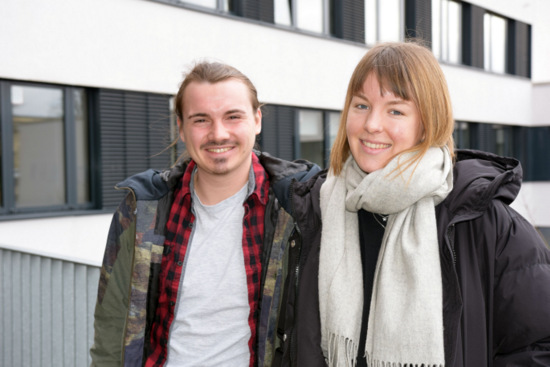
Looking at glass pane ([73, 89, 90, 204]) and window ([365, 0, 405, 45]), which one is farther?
window ([365, 0, 405, 45])

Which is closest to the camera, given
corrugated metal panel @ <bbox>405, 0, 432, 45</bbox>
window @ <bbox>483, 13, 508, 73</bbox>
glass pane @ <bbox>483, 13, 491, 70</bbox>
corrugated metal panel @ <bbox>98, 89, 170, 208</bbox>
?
corrugated metal panel @ <bbox>98, 89, 170, 208</bbox>

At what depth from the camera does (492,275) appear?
166cm

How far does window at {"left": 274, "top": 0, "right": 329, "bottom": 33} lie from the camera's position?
10758mm

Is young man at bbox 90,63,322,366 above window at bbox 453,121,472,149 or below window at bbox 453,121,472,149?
below

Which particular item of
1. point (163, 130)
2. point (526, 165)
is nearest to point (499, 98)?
point (526, 165)

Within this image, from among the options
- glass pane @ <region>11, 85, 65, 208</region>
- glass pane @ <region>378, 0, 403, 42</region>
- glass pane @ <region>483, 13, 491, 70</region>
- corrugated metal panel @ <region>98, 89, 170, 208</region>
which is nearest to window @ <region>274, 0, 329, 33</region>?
glass pane @ <region>378, 0, 403, 42</region>

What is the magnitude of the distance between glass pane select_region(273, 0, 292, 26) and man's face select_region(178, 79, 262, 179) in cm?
872

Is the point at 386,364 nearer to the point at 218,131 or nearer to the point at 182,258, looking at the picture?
the point at 182,258

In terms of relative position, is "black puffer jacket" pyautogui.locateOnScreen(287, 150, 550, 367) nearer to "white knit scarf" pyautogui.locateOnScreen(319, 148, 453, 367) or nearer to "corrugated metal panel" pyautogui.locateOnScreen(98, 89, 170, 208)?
"white knit scarf" pyautogui.locateOnScreen(319, 148, 453, 367)

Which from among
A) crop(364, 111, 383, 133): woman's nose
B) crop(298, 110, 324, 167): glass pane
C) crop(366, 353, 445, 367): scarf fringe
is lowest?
crop(366, 353, 445, 367): scarf fringe

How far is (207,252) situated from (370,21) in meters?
11.6

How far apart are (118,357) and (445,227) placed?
4.83 ft

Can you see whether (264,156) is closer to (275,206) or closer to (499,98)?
(275,206)

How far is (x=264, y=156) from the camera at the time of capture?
99.0 inches
